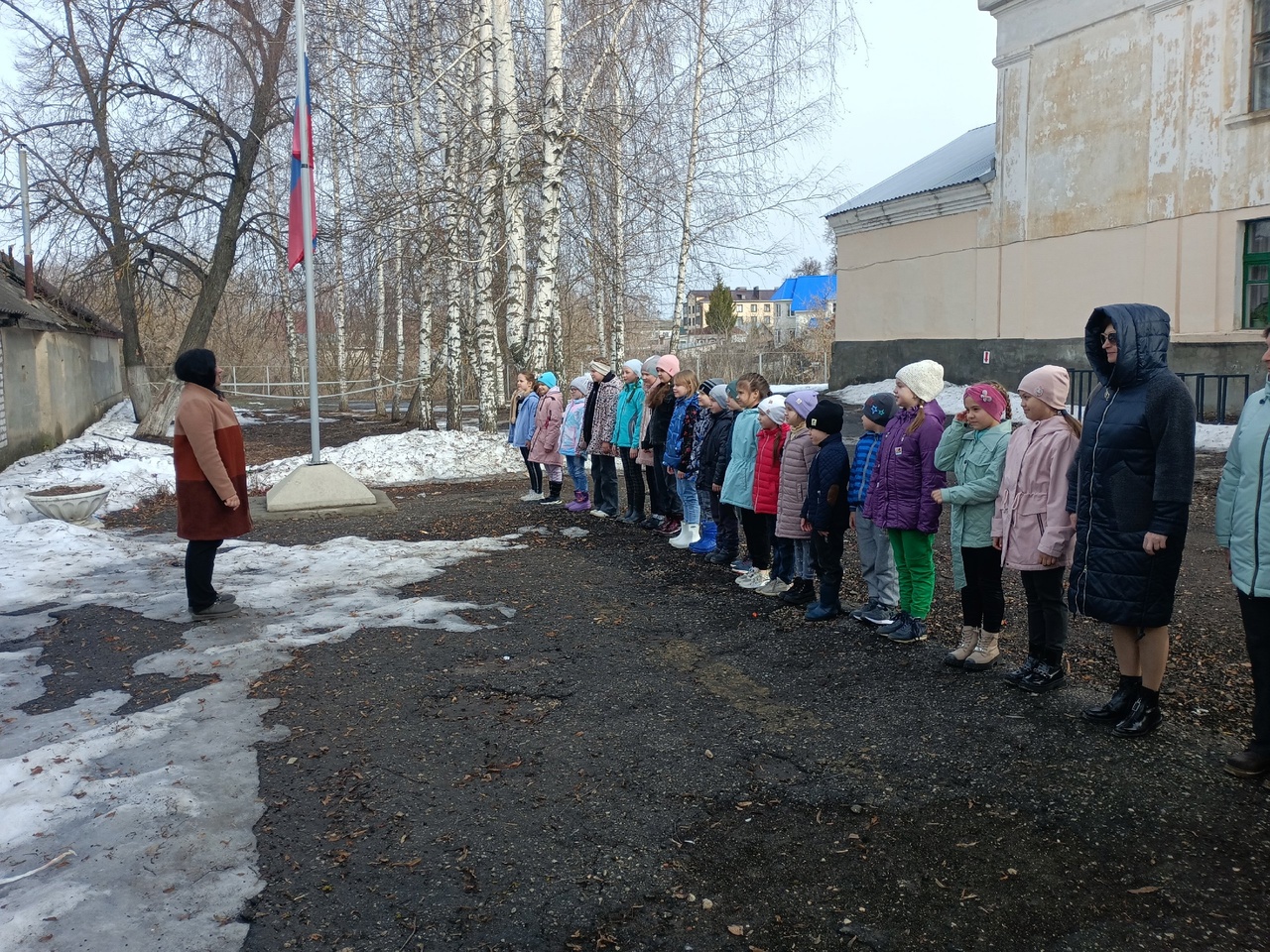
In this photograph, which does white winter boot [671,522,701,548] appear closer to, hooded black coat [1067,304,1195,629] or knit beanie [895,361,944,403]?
knit beanie [895,361,944,403]

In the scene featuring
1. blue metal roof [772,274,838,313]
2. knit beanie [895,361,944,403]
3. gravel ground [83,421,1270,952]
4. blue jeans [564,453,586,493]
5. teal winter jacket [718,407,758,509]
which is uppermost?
blue metal roof [772,274,838,313]

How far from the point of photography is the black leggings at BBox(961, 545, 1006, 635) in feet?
18.2

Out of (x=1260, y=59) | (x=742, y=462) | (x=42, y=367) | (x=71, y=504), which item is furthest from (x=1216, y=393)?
(x=42, y=367)

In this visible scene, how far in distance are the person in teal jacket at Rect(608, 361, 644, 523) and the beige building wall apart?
12417 mm

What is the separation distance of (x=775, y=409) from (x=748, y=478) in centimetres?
66

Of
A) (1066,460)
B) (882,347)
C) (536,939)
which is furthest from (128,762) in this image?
(882,347)

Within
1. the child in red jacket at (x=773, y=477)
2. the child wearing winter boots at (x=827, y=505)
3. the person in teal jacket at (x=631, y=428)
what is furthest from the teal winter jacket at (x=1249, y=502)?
the person in teal jacket at (x=631, y=428)

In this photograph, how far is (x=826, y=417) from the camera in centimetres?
676

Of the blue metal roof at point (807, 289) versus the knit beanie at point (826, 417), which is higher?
the blue metal roof at point (807, 289)

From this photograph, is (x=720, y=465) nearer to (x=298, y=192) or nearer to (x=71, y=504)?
(x=71, y=504)

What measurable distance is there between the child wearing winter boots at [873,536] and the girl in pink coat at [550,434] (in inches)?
232

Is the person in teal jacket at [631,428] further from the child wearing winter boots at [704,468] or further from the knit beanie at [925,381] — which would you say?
the knit beanie at [925,381]

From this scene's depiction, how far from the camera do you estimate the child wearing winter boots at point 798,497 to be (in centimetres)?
714

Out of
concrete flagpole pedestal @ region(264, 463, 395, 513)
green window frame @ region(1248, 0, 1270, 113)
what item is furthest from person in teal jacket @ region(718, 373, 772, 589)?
green window frame @ region(1248, 0, 1270, 113)
